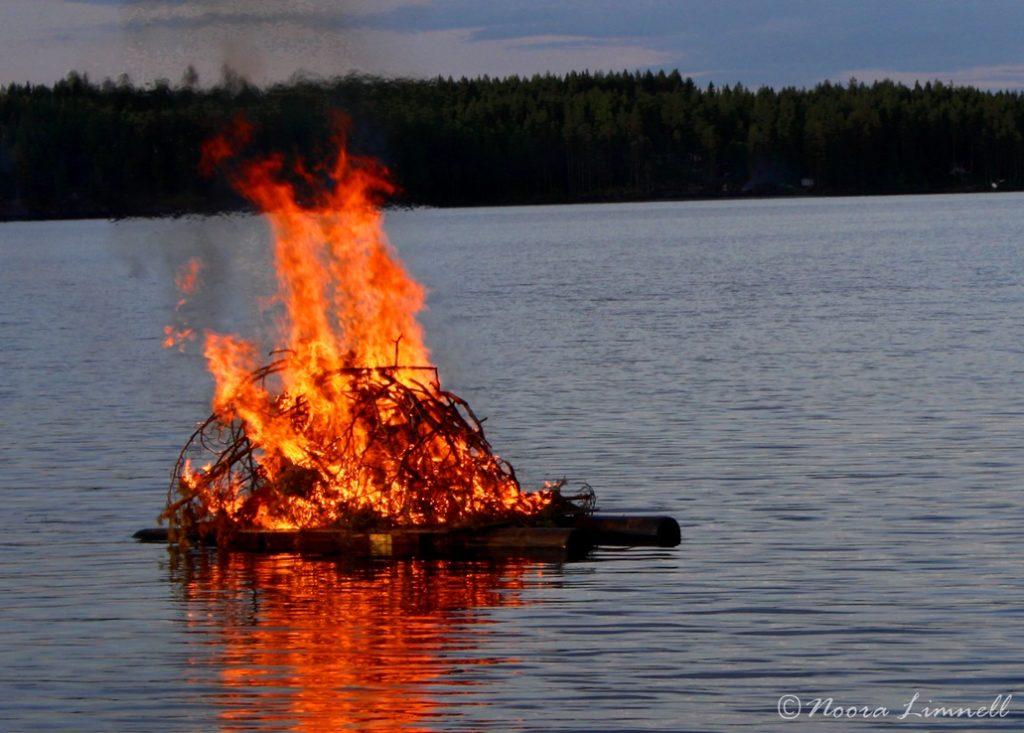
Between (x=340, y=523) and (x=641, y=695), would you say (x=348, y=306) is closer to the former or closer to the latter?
(x=340, y=523)

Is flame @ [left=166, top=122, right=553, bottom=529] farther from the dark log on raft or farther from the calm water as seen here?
the calm water

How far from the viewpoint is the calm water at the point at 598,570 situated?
1683 cm

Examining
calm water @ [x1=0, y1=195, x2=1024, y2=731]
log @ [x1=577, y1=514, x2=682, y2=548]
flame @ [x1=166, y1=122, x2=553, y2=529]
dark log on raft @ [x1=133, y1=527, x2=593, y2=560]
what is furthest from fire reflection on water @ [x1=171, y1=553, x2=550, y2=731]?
log @ [x1=577, y1=514, x2=682, y2=548]

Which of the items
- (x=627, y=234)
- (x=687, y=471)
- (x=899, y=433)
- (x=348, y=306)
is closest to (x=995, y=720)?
(x=348, y=306)

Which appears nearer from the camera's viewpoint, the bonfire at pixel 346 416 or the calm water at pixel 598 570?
the calm water at pixel 598 570

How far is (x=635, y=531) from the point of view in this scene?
76.1ft

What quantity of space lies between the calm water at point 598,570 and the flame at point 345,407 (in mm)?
1081

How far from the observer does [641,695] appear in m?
16.7

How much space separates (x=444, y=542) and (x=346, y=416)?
232 centimetres

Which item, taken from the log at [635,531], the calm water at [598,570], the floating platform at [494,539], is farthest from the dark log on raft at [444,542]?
the calm water at [598,570]

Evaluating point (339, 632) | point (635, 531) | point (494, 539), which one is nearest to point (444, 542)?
point (494, 539)

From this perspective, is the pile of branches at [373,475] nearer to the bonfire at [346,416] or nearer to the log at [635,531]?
the bonfire at [346,416]

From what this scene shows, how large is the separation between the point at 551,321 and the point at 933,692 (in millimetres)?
54090

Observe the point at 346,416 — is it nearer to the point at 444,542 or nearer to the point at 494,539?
the point at 444,542
